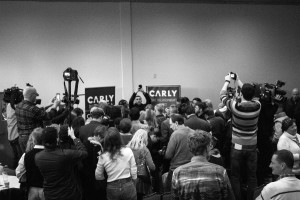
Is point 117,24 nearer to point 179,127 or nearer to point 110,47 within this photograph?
point 110,47

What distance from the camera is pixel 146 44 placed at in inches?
440

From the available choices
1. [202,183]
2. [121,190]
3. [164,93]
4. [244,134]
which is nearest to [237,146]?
[244,134]

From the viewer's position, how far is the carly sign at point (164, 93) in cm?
1048

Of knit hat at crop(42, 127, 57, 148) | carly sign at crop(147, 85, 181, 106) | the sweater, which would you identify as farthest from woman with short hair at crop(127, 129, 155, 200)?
carly sign at crop(147, 85, 181, 106)

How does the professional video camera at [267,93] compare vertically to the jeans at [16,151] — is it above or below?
above

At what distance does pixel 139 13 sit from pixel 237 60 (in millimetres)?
3080

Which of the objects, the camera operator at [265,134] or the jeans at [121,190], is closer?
the jeans at [121,190]

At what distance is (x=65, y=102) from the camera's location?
6.69 metres

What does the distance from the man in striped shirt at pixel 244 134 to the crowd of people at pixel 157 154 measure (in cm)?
1

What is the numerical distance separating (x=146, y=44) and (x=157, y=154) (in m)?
6.14

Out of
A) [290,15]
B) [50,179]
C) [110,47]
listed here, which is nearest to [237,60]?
[290,15]

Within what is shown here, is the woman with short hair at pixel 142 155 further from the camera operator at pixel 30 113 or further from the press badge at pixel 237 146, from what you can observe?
the camera operator at pixel 30 113

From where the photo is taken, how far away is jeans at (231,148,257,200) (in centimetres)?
523

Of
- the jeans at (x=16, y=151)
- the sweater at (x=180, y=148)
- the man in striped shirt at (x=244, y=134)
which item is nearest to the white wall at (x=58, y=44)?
the jeans at (x=16, y=151)
